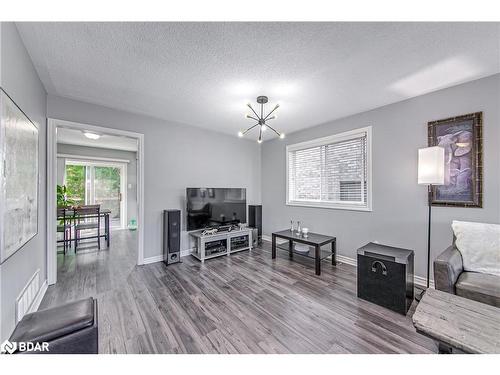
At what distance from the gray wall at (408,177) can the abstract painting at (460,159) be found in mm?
61

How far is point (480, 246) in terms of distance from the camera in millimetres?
1954

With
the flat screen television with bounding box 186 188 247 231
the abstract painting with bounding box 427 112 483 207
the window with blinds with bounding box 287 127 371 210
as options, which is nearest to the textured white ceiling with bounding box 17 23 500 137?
the abstract painting with bounding box 427 112 483 207

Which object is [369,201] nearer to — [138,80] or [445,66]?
[445,66]

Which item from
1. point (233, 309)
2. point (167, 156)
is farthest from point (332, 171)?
point (167, 156)

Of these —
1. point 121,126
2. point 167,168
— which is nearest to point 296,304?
point 167,168

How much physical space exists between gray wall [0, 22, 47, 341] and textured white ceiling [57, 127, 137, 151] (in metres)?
2.30

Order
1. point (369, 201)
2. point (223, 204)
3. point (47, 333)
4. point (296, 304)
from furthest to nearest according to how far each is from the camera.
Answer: point (223, 204)
point (369, 201)
point (296, 304)
point (47, 333)

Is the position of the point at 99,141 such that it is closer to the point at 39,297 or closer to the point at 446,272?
the point at 39,297

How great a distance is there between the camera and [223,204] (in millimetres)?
3896

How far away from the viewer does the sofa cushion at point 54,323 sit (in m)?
1.01

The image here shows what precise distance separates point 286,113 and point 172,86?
1.71 metres

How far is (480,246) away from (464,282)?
0.49m

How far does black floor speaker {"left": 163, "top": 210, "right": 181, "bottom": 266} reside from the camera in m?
3.21

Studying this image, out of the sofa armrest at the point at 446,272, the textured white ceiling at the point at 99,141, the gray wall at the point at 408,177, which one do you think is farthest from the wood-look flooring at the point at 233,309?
the textured white ceiling at the point at 99,141
